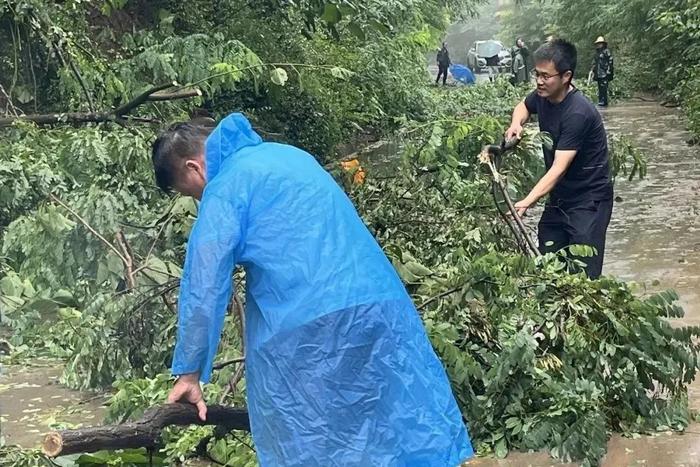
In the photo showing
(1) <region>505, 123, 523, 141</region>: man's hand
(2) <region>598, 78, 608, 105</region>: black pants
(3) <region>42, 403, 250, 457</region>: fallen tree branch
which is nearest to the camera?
(3) <region>42, 403, 250, 457</region>: fallen tree branch

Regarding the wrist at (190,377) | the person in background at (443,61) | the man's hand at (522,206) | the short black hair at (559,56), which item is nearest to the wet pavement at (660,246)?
the man's hand at (522,206)

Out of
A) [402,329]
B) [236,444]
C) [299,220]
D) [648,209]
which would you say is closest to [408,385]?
[402,329]

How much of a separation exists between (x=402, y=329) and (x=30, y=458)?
1238 mm

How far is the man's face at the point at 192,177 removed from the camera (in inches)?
112

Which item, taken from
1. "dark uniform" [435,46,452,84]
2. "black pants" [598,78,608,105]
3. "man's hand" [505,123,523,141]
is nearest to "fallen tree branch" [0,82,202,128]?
"man's hand" [505,123,523,141]

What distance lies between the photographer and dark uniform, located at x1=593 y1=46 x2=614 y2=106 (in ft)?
74.0

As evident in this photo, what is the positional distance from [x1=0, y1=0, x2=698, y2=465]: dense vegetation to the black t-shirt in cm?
26

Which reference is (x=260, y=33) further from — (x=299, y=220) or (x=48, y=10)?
(x=299, y=220)

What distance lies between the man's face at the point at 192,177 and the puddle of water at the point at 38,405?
2.52 meters

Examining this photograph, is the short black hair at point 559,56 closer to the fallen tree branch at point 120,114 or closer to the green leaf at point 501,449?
the green leaf at point 501,449

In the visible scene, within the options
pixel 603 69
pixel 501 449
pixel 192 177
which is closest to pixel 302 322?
pixel 192 177

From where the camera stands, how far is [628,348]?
4.32 meters

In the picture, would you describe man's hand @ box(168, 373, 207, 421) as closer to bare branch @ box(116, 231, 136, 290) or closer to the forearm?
bare branch @ box(116, 231, 136, 290)

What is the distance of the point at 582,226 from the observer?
502 cm
